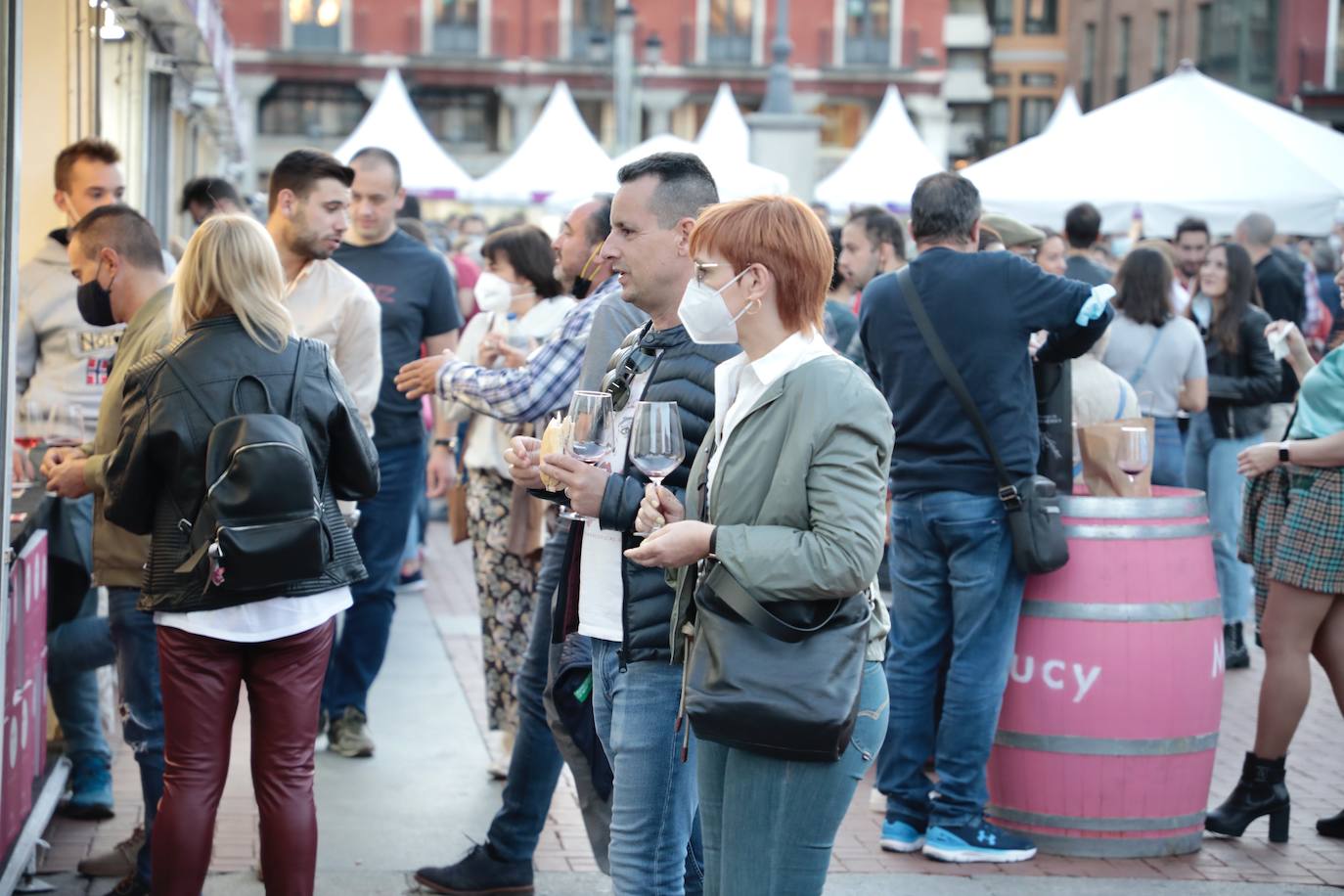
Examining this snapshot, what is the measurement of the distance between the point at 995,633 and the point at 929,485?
52cm

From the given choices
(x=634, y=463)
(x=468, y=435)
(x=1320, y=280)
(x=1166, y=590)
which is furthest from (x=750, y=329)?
(x=1320, y=280)

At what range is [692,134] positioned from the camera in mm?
61844

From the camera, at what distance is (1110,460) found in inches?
238

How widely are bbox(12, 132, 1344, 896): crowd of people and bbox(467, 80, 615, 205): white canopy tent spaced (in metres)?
14.5

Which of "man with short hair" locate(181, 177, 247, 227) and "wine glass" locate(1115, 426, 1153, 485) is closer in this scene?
"wine glass" locate(1115, 426, 1153, 485)

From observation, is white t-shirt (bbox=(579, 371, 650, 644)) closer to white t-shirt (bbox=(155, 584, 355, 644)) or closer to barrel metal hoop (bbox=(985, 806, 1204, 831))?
white t-shirt (bbox=(155, 584, 355, 644))

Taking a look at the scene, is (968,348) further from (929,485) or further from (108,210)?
(108,210)

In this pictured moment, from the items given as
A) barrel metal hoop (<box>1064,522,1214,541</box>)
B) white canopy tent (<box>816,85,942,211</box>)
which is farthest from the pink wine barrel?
white canopy tent (<box>816,85,942,211</box>)

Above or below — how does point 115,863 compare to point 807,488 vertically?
below

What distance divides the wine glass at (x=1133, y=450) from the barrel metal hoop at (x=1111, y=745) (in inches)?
34.5

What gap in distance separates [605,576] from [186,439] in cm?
109

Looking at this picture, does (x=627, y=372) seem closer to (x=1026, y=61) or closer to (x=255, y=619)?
(x=255, y=619)

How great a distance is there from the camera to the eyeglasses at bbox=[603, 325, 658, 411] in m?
4.13

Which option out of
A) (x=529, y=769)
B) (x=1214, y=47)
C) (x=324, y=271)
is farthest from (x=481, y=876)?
(x=1214, y=47)
